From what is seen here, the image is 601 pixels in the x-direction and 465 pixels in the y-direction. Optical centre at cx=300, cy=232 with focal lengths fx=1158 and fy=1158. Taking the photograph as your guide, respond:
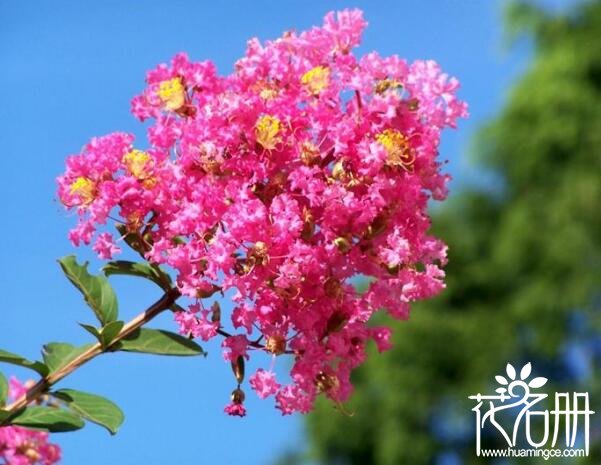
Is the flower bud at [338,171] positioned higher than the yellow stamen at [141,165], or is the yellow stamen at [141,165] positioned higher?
the yellow stamen at [141,165]

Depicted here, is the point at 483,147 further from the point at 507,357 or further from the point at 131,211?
the point at 131,211

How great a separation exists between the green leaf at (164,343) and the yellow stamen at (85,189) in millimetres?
204

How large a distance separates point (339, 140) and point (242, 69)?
21cm

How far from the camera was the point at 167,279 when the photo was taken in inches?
62.1

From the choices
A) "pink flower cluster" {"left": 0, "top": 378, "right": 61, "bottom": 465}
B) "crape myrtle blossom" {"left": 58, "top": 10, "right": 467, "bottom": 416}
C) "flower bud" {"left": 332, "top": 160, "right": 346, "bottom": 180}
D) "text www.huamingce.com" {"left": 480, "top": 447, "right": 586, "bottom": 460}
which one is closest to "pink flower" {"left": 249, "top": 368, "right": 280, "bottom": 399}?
"crape myrtle blossom" {"left": 58, "top": 10, "right": 467, "bottom": 416}

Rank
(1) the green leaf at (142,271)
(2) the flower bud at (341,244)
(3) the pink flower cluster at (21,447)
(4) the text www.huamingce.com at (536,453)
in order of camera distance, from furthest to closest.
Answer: (4) the text www.huamingce.com at (536,453)
(3) the pink flower cluster at (21,447)
(1) the green leaf at (142,271)
(2) the flower bud at (341,244)

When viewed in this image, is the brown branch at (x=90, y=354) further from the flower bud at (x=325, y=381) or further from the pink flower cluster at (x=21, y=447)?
the pink flower cluster at (x=21, y=447)

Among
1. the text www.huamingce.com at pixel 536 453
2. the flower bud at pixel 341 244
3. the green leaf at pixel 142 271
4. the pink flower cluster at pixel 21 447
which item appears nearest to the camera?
the flower bud at pixel 341 244

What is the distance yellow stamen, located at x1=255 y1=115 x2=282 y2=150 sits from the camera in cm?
150

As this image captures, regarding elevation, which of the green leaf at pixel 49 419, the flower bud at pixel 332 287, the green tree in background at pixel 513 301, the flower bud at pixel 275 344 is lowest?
the green leaf at pixel 49 419

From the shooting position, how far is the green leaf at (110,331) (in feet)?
5.12

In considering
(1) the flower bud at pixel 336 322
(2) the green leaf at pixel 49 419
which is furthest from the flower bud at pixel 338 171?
(2) the green leaf at pixel 49 419

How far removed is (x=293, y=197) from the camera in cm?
149

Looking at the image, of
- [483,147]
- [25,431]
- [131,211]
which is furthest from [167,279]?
[483,147]
